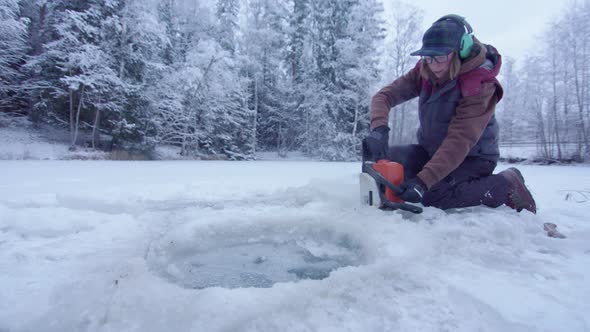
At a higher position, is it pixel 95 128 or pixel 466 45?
pixel 466 45

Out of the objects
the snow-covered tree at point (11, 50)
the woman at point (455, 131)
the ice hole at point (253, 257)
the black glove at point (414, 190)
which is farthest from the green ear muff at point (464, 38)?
the snow-covered tree at point (11, 50)

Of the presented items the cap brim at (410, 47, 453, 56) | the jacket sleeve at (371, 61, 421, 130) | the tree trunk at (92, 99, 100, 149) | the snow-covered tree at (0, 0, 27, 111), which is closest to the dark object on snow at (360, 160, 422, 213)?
the jacket sleeve at (371, 61, 421, 130)

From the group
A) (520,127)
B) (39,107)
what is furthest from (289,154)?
(520,127)

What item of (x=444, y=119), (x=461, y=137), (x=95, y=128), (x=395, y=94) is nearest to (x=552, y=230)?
(x=461, y=137)

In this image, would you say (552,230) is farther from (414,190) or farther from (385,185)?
(385,185)

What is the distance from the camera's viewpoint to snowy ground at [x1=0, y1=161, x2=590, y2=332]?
2.66 feet

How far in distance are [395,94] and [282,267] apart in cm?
188

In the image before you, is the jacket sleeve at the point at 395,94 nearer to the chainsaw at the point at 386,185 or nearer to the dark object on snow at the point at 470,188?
the chainsaw at the point at 386,185

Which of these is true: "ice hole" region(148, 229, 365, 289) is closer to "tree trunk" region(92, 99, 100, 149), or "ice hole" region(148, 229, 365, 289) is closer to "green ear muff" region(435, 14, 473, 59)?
"green ear muff" region(435, 14, 473, 59)

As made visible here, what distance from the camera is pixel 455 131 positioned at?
1757mm

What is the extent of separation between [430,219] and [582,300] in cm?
90

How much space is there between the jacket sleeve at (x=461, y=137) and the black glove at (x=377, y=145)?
50cm

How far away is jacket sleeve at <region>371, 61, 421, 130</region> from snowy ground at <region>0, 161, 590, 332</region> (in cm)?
84

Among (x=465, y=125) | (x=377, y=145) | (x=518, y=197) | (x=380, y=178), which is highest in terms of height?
(x=465, y=125)
